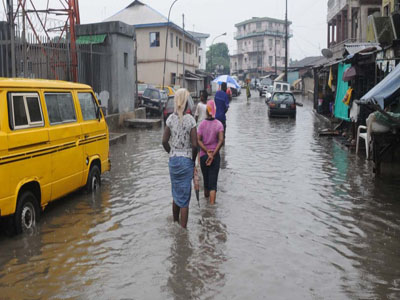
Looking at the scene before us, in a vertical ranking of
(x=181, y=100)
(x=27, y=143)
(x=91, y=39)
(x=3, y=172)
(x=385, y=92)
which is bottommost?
(x=3, y=172)

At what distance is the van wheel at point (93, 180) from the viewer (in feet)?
28.8

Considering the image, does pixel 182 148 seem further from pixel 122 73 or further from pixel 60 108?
pixel 122 73

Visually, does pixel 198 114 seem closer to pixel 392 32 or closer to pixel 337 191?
pixel 337 191

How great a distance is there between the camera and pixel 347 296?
4.68m

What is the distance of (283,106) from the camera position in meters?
26.1

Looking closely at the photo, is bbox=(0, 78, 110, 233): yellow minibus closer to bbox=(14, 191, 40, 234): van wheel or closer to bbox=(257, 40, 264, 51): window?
bbox=(14, 191, 40, 234): van wheel

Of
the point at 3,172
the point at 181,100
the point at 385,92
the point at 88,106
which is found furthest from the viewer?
the point at 385,92

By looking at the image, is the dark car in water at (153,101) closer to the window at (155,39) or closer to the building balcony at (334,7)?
the building balcony at (334,7)

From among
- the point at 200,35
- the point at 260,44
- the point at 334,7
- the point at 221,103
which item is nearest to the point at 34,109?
the point at 221,103

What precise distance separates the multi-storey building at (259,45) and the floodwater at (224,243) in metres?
101

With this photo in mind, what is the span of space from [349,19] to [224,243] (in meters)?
31.6

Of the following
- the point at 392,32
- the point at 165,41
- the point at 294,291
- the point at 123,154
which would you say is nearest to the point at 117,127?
the point at 123,154

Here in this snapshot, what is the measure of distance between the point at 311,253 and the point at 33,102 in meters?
4.26

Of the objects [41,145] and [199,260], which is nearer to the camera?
[199,260]
